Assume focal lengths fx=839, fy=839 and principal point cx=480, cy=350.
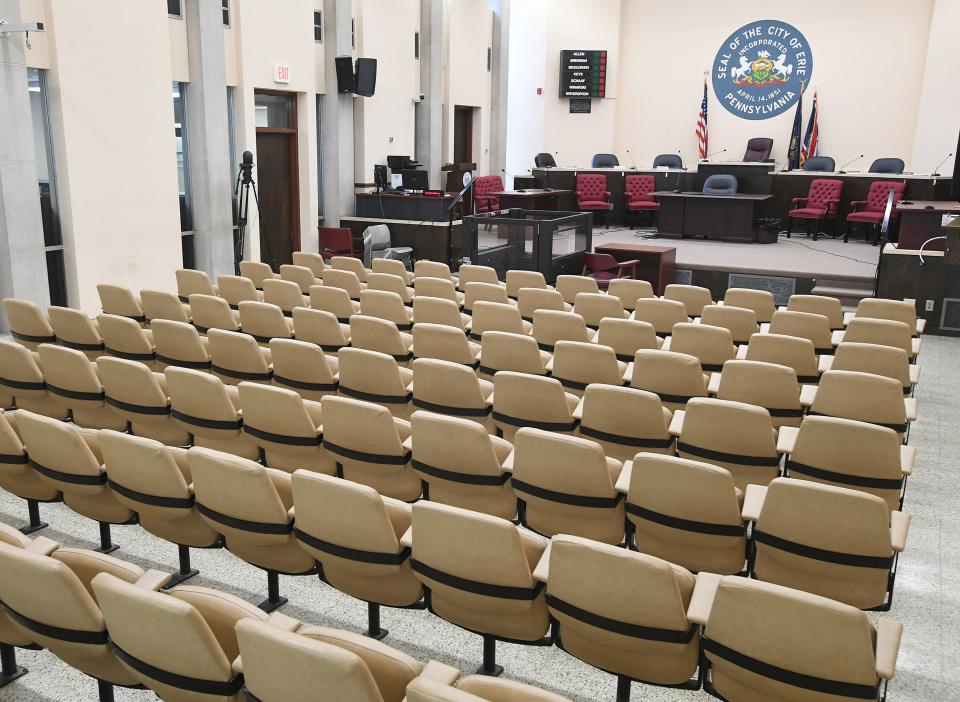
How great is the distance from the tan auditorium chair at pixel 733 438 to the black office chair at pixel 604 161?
14327 millimetres

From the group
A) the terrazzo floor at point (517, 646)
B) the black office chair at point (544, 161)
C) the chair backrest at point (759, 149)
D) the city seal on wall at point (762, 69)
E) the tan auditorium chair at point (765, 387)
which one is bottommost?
the terrazzo floor at point (517, 646)

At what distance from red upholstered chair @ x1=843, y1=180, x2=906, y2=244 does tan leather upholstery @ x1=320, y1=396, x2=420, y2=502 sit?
39.9 ft

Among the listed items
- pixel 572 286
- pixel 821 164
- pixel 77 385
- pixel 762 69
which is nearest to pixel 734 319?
pixel 572 286

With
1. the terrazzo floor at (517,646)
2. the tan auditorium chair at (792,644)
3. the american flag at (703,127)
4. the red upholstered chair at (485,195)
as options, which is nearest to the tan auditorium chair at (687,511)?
the terrazzo floor at (517,646)

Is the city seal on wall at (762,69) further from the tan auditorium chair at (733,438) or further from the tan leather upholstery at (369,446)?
the tan leather upholstery at (369,446)

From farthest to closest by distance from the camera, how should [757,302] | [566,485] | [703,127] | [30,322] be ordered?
[703,127]
[757,302]
[30,322]
[566,485]

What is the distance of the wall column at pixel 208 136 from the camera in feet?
36.2

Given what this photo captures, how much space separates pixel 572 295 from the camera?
27.3ft

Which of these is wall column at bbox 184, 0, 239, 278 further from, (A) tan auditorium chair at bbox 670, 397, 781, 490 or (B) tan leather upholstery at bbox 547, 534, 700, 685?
(B) tan leather upholstery at bbox 547, 534, 700, 685

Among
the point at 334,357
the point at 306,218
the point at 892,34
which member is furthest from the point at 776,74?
the point at 334,357

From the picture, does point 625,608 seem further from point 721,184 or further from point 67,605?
point 721,184

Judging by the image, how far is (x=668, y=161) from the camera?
57.6 feet

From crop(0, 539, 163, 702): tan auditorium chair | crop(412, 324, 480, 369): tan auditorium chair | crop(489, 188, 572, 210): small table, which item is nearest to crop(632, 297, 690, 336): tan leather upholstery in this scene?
crop(412, 324, 480, 369): tan auditorium chair

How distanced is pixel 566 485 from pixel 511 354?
81.0 inches
